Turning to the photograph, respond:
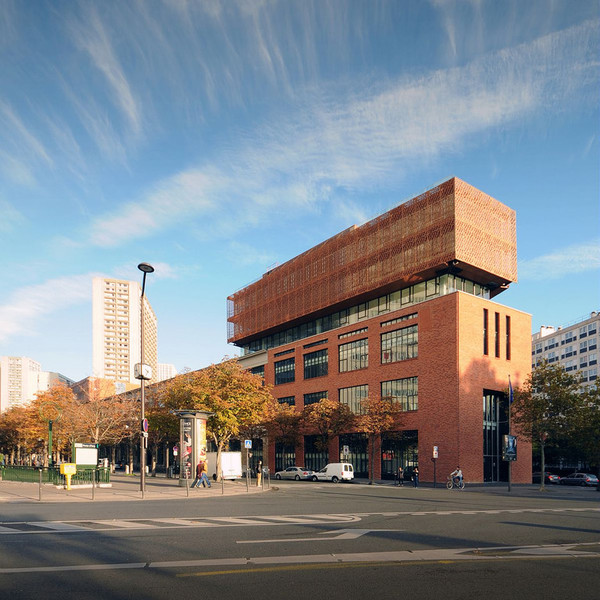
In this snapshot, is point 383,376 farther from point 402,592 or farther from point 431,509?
point 402,592

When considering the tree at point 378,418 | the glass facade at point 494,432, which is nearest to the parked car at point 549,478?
the glass facade at point 494,432

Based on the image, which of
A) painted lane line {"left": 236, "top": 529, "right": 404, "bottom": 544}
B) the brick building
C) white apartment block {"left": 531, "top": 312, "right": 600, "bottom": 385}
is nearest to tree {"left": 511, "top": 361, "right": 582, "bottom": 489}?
the brick building

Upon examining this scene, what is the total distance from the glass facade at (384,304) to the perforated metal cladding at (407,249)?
1.83 m

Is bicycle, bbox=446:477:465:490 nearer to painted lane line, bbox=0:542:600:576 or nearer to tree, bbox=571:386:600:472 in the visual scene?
tree, bbox=571:386:600:472

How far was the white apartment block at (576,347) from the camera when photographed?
103m

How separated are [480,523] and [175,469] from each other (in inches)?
1619

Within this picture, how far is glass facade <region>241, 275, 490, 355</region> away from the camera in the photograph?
5541 centimetres

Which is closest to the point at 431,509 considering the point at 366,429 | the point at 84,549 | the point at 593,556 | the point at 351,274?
the point at 593,556

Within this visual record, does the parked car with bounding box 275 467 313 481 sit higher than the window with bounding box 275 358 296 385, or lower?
lower

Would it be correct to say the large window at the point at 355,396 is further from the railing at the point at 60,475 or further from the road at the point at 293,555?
the road at the point at 293,555

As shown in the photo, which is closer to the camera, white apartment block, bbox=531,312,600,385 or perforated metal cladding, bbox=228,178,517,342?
perforated metal cladding, bbox=228,178,517,342

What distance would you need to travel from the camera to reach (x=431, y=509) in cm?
2312

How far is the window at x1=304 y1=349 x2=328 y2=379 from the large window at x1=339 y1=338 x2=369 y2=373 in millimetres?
3372

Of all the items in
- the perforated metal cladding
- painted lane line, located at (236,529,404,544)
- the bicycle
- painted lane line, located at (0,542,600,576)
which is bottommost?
the bicycle
